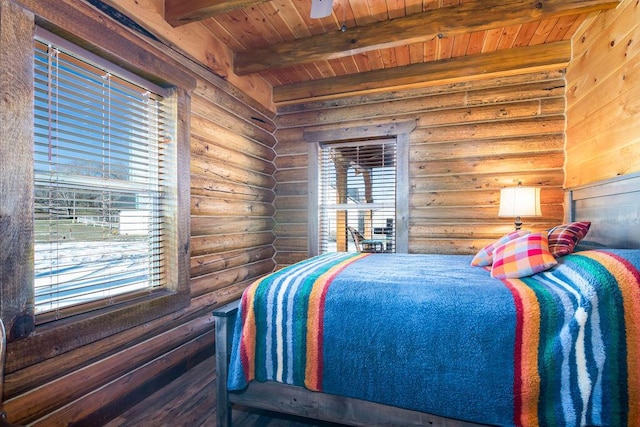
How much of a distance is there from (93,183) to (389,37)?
7.82 feet

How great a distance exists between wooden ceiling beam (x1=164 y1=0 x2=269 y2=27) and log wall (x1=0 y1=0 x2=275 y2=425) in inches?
8.9

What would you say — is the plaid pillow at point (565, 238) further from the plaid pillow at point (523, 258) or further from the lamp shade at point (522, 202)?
the lamp shade at point (522, 202)

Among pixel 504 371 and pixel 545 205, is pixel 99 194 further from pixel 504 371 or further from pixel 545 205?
pixel 545 205

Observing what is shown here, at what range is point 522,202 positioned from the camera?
265 cm

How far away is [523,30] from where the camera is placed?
104 inches

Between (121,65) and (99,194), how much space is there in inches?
32.1

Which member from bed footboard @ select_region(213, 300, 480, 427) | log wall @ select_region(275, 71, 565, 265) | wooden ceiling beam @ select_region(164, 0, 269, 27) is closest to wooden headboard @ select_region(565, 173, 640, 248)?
log wall @ select_region(275, 71, 565, 265)

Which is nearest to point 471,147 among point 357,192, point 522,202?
point 522,202

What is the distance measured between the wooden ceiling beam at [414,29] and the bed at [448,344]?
4.40 ft

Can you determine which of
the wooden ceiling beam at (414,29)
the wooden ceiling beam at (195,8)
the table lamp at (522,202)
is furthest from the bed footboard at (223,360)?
the table lamp at (522,202)

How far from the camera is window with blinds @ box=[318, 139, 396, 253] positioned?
3539 millimetres

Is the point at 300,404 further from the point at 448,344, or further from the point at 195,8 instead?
the point at 195,8

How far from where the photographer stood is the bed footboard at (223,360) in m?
1.51

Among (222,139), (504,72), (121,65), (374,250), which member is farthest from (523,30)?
(121,65)
